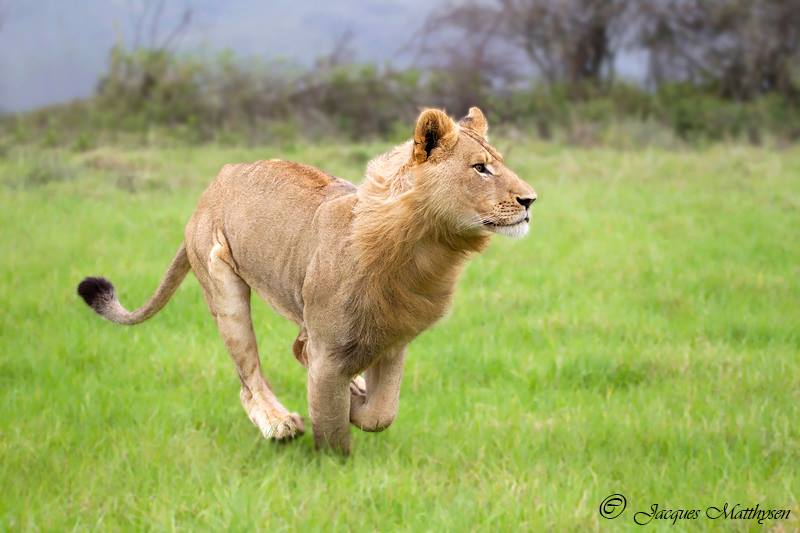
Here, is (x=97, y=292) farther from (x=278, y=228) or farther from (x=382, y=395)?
(x=382, y=395)

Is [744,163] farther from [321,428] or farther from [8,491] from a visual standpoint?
[8,491]

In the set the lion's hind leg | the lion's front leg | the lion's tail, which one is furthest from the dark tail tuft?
the lion's front leg

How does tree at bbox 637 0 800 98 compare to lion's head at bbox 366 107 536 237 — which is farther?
tree at bbox 637 0 800 98

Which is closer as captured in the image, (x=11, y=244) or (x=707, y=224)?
(x=11, y=244)

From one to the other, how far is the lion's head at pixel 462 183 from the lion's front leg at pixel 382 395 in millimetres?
734

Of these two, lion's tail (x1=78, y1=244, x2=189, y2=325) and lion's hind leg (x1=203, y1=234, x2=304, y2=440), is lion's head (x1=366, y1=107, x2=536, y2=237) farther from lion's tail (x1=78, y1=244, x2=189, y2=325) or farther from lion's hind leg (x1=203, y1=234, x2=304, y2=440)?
lion's tail (x1=78, y1=244, x2=189, y2=325)

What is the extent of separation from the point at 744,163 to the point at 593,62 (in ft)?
27.1

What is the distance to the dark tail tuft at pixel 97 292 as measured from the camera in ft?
15.3

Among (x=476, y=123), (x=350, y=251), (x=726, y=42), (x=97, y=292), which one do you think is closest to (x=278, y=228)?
(x=350, y=251)

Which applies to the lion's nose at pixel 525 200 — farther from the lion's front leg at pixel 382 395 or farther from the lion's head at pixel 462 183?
the lion's front leg at pixel 382 395

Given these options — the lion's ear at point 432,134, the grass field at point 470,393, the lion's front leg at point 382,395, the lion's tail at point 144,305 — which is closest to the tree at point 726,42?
the grass field at point 470,393

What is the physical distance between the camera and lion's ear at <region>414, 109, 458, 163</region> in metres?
3.37

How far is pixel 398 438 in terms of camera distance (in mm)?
4285

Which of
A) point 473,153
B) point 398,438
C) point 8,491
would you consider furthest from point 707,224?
point 8,491
